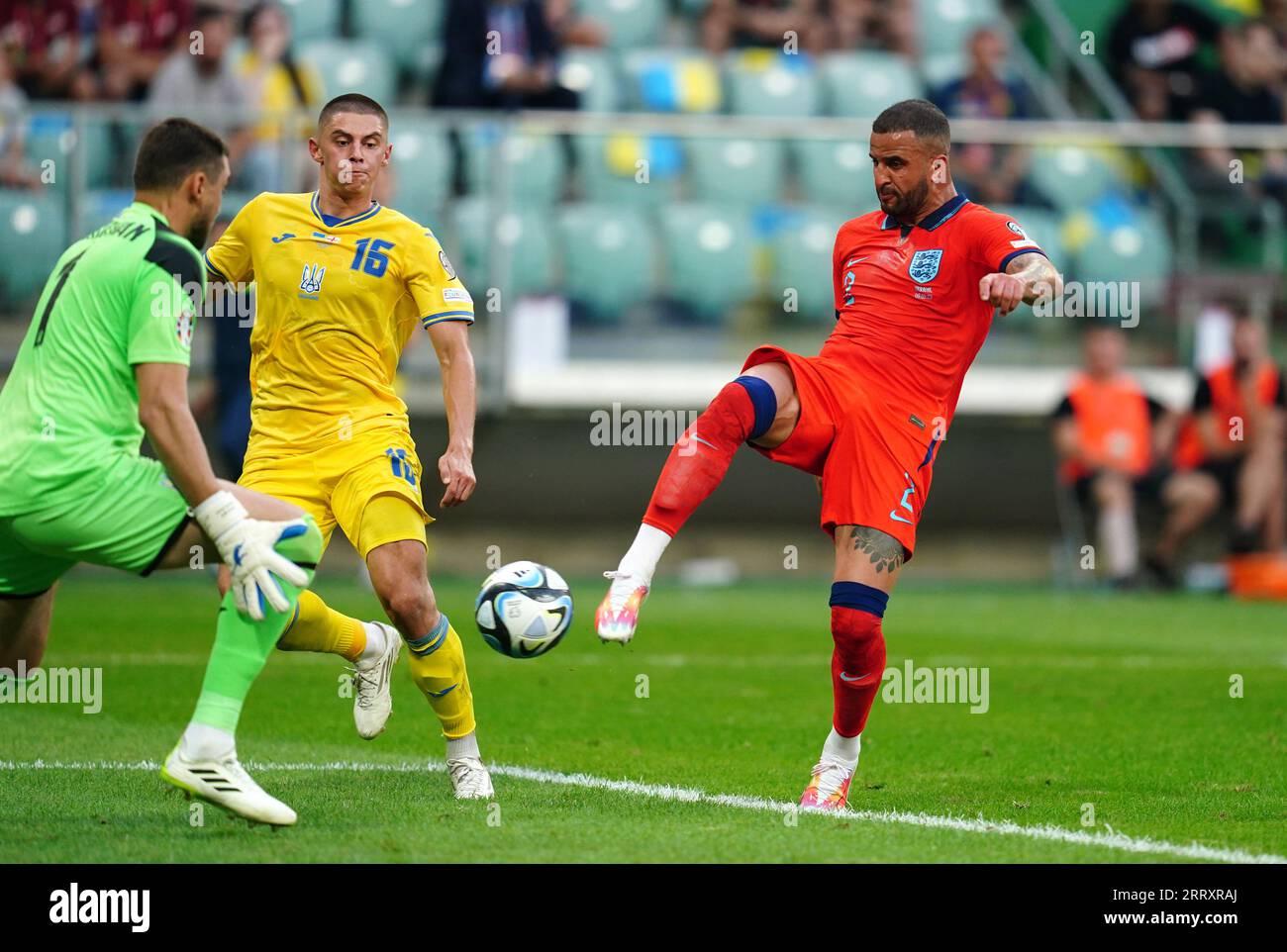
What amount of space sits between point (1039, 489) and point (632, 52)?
19.7 feet

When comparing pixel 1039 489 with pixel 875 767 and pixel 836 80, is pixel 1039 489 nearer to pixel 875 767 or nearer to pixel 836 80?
pixel 836 80

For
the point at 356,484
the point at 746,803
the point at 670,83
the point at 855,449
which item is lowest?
the point at 746,803

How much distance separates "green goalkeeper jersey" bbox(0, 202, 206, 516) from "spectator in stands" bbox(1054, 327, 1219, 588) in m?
11.2

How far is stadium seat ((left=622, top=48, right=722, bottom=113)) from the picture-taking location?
59.5ft

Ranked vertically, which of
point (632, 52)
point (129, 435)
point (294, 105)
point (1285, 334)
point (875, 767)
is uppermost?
point (632, 52)

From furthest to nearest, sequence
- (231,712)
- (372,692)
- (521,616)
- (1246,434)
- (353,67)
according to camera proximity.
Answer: (353,67), (1246,434), (372,692), (521,616), (231,712)

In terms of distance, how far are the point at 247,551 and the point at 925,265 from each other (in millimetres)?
2591

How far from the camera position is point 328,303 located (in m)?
6.49

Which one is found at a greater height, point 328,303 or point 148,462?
point 328,303

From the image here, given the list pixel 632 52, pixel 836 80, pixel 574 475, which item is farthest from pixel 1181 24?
pixel 574 475

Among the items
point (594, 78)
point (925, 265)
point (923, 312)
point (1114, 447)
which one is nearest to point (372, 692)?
point (923, 312)

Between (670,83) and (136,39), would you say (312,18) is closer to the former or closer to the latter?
(136,39)
